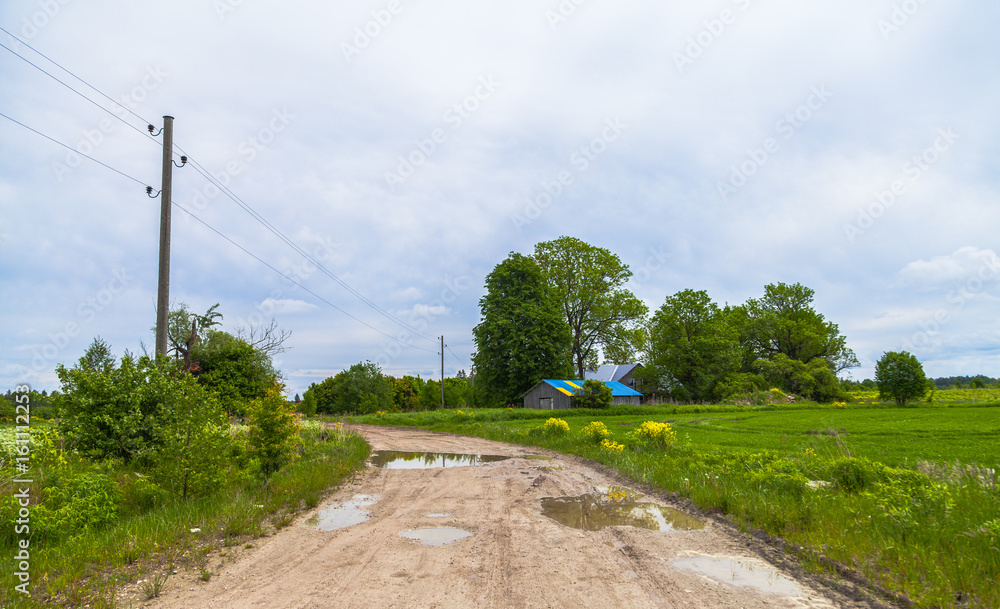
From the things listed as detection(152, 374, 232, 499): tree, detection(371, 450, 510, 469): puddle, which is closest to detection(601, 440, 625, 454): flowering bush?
detection(371, 450, 510, 469): puddle

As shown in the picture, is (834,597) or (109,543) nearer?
(834,597)

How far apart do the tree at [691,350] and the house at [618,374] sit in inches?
142

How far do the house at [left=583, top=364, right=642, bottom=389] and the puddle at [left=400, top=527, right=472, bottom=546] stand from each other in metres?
55.0

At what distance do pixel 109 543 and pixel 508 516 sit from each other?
507 centimetres

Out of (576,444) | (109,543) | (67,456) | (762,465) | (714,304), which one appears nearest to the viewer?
(109,543)

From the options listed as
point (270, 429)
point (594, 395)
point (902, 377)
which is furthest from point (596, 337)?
point (270, 429)

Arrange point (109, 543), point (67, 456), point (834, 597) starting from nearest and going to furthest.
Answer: point (834, 597) < point (109, 543) < point (67, 456)

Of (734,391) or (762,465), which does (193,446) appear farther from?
(734,391)

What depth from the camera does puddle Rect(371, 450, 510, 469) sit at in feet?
47.4

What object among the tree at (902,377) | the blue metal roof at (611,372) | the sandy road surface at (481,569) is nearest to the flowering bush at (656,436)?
the sandy road surface at (481,569)

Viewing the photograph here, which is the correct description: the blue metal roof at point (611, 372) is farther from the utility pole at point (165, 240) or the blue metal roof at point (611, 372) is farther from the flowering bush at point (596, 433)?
the utility pole at point (165, 240)

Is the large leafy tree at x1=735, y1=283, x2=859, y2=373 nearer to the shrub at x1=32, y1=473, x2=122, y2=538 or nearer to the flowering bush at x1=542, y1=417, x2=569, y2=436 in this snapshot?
the flowering bush at x1=542, y1=417, x2=569, y2=436

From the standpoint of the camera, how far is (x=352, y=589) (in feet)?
15.3

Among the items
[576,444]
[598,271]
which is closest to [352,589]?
[576,444]
